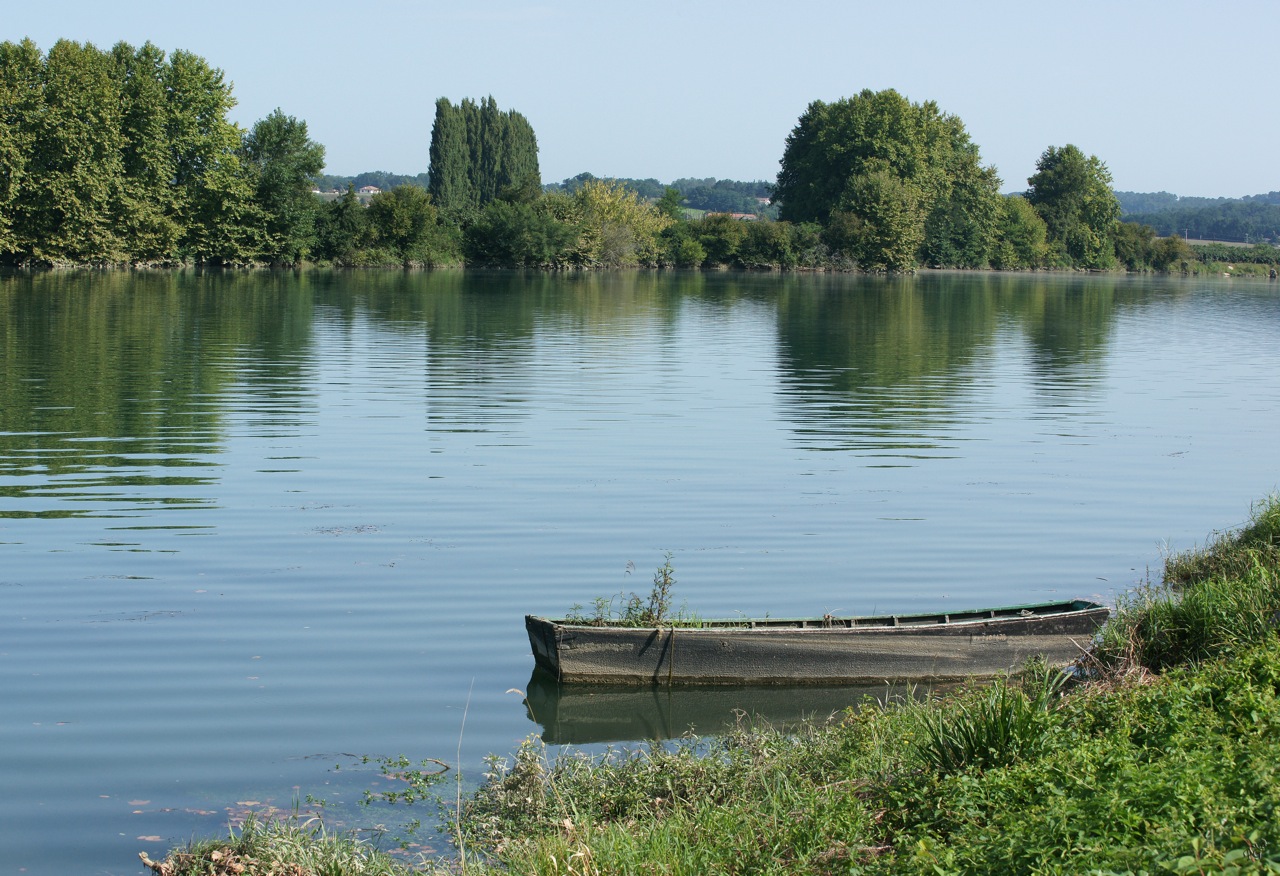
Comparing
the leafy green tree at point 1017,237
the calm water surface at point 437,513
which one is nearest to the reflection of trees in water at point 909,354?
the calm water surface at point 437,513

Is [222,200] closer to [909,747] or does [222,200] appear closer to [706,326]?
[706,326]

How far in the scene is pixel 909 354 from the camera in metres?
46.0

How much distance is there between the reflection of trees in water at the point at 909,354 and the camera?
2962 cm

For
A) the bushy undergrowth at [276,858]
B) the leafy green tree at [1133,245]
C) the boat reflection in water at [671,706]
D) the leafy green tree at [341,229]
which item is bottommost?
the boat reflection in water at [671,706]

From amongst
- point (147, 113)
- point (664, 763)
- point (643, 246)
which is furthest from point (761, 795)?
point (643, 246)

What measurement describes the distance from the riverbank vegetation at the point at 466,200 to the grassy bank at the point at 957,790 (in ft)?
254

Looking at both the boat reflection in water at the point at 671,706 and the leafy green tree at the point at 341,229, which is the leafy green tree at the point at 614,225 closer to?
the leafy green tree at the point at 341,229

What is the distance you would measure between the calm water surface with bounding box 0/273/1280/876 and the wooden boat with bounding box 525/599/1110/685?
39cm

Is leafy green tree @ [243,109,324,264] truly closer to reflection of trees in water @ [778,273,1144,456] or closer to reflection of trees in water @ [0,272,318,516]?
reflection of trees in water @ [0,272,318,516]

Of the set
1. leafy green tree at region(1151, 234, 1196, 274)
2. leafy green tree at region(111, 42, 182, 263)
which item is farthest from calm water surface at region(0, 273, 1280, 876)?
leafy green tree at region(1151, 234, 1196, 274)

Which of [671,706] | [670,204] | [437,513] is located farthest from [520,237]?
[671,706]

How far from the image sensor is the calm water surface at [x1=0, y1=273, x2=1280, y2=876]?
10.8m

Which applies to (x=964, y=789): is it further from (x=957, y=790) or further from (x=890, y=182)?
(x=890, y=182)

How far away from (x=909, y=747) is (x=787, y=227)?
12319cm
